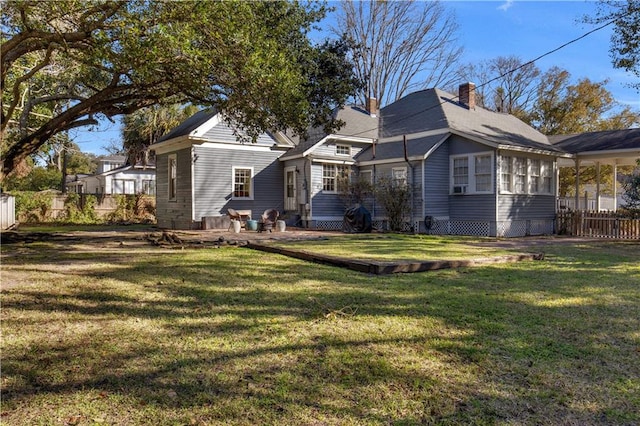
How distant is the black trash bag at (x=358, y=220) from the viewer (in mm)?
17109

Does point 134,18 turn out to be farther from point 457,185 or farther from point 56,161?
point 56,161

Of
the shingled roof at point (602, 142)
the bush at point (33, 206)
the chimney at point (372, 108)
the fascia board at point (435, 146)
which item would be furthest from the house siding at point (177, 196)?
the shingled roof at point (602, 142)

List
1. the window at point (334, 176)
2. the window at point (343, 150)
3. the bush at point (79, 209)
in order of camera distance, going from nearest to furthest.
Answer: the window at point (334, 176)
the window at point (343, 150)
the bush at point (79, 209)

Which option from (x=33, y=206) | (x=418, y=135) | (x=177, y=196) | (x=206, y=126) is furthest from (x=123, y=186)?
(x=418, y=135)

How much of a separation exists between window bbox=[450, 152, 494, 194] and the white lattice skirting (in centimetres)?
130

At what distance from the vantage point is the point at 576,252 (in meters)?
10.7

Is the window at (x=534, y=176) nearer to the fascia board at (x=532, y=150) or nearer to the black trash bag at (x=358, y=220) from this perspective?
the fascia board at (x=532, y=150)

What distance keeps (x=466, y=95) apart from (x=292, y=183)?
31.3 feet

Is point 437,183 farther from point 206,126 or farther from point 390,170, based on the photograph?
point 206,126

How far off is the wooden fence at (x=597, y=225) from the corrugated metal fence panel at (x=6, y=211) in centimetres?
2240

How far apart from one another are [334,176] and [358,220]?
3.50 metres

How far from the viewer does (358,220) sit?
56.4 ft

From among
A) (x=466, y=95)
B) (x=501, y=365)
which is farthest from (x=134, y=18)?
(x=466, y=95)

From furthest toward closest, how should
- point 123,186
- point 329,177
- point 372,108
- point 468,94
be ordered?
point 123,186, point 372,108, point 468,94, point 329,177
